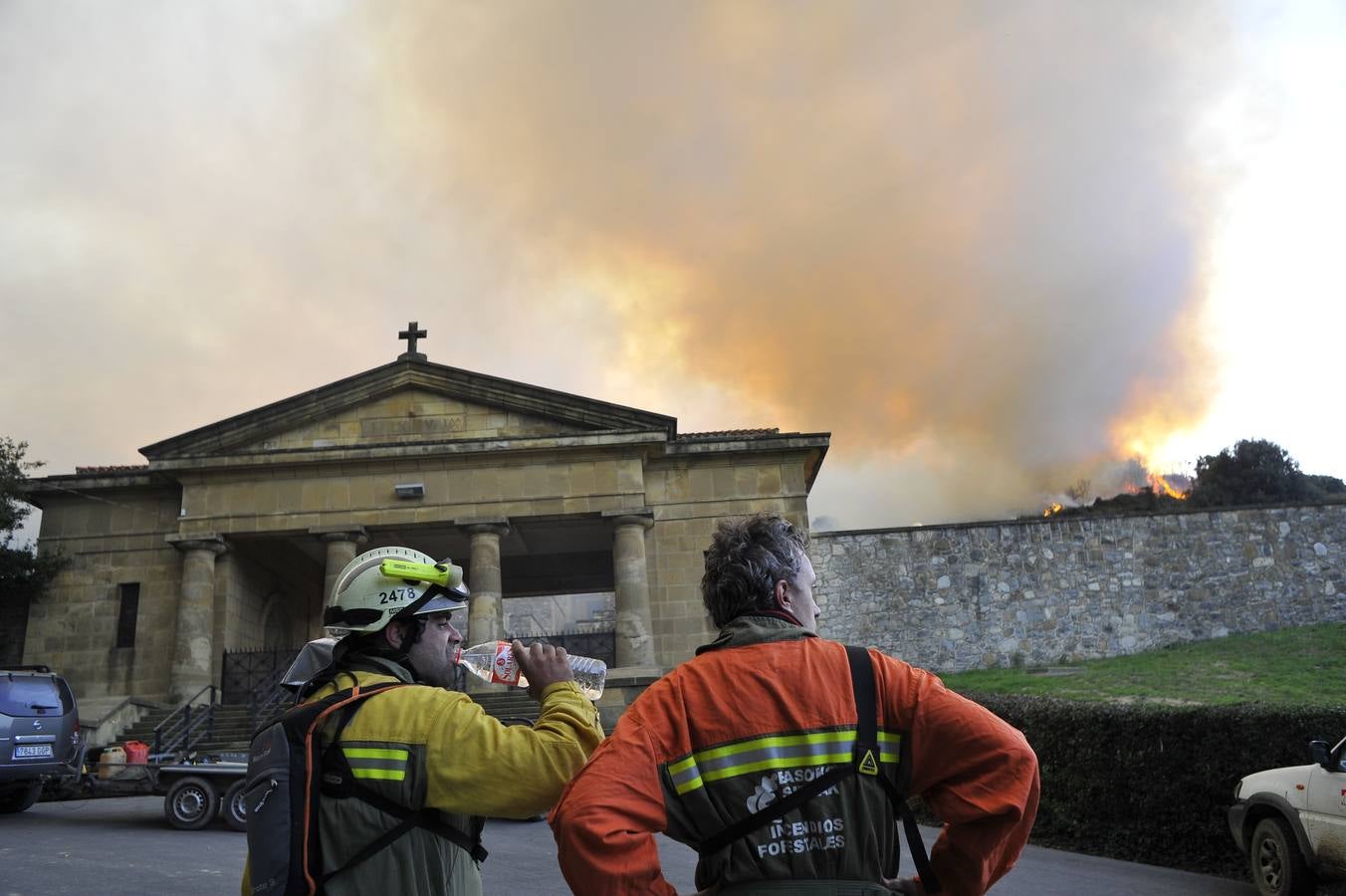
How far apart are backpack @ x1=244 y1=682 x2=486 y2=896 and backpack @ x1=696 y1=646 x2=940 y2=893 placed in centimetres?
87

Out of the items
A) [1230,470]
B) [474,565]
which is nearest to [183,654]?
[474,565]

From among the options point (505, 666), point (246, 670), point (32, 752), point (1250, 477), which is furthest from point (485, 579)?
point (1250, 477)

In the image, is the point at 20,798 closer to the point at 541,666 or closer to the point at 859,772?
the point at 541,666

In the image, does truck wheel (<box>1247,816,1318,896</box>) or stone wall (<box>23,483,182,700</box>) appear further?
stone wall (<box>23,483,182,700</box>)

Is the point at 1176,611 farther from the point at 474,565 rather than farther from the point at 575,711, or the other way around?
the point at 575,711

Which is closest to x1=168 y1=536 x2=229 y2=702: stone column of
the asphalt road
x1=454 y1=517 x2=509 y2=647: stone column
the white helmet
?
x1=454 y1=517 x2=509 y2=647: stone column

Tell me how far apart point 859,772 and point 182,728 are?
65.3ft

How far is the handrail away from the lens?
1794 centimetres

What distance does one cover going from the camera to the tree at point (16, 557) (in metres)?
21.6

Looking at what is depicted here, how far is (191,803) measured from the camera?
42.2 feet

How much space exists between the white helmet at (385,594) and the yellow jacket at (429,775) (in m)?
0.38

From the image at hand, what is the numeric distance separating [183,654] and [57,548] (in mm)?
4734

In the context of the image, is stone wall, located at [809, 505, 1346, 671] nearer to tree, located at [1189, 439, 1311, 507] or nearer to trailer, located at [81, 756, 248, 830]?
trailer, located at [81, 756, 248, 830]

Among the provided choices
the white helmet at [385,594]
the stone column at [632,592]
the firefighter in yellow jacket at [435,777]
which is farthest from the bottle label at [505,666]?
the stone column at [632,592]
